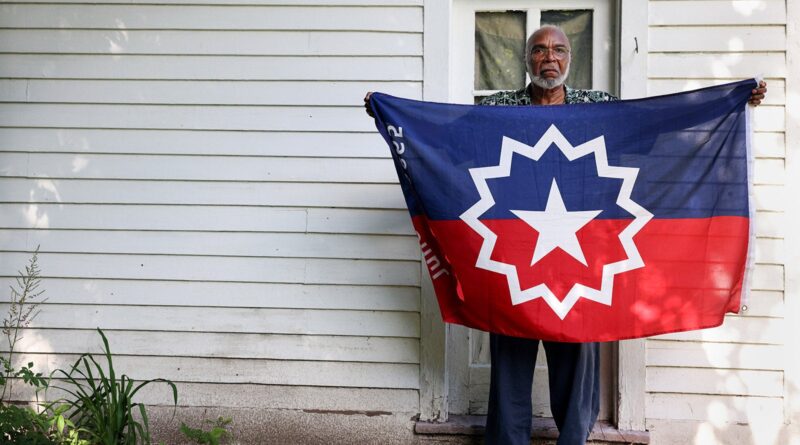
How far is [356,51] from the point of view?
363 centimetres

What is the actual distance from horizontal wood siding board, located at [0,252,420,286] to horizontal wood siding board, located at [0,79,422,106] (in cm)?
80

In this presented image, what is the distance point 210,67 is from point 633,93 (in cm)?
210

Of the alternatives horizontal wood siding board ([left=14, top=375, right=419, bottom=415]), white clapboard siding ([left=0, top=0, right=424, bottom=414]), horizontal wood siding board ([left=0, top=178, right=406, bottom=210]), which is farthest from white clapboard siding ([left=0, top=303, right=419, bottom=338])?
horizontal wood siding board ([left=0, top=178, right=406, bottom=210])

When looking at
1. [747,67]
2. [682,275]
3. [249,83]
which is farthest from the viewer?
[249,83]

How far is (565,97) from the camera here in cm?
324

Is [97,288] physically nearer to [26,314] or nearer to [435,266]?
[26,314]

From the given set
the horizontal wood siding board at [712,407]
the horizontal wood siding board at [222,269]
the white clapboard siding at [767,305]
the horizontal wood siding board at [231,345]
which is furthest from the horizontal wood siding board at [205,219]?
the white clapboard siding at [767,305]

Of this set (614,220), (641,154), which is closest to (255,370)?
(614,220)

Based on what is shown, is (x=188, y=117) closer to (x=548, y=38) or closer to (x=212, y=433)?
(x=212, y=433)

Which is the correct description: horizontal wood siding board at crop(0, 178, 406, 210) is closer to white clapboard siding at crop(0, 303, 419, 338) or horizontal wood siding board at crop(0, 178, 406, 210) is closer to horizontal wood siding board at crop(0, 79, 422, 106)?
horizontal wood siding board at crop(0, 79, 422, 106)

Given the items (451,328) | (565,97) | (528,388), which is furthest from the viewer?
(451,328)

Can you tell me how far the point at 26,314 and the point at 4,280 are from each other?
0.24 meters

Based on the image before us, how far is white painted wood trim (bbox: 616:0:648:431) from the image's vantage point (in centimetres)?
347

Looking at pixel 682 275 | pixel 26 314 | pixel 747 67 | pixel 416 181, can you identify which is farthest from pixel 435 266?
pixel 26 314
